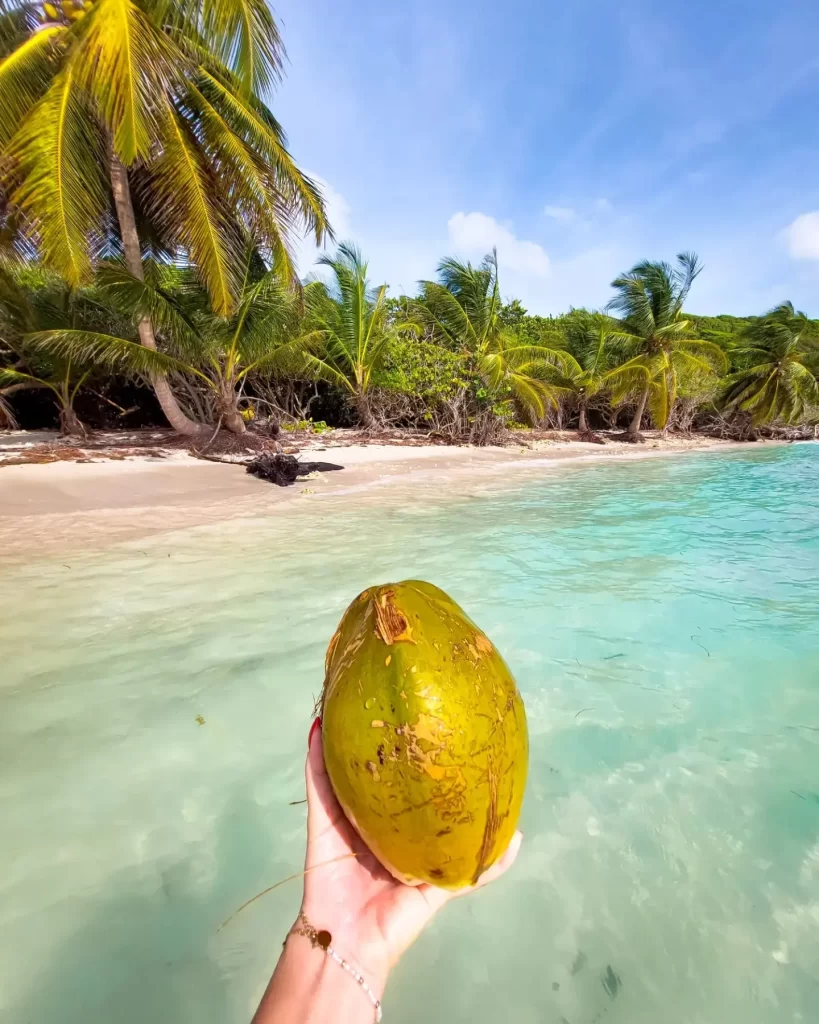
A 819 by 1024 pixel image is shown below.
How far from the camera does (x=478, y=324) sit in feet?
48.9

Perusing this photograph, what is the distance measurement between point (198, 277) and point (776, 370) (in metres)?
22.7

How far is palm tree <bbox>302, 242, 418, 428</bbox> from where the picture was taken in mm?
12258

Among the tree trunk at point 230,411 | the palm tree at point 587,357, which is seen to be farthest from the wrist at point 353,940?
the palm tree at point 587,357

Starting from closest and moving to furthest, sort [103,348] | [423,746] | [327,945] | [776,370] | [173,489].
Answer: [423,746] → [327,945] → [173,489] → [103,348] → [776,370]

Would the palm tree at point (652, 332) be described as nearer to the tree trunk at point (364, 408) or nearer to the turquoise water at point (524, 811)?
the tree trunk at point (364, 408)

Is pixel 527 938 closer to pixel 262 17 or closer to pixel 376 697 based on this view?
pixel 376 697

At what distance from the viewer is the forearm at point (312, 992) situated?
775 millimetres

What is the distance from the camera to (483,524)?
5.52 meters

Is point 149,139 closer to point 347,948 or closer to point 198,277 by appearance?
point 198,277

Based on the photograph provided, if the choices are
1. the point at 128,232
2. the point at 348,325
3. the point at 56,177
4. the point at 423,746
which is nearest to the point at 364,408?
the point at 348,325

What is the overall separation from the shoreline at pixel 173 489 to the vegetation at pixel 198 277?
232cm

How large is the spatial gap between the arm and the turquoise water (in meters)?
0.58

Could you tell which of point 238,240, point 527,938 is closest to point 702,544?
point 527,938

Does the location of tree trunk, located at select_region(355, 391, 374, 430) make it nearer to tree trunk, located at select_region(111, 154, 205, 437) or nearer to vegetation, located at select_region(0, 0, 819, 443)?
vegetation, located at select_region(0, 0, 819, 443)
